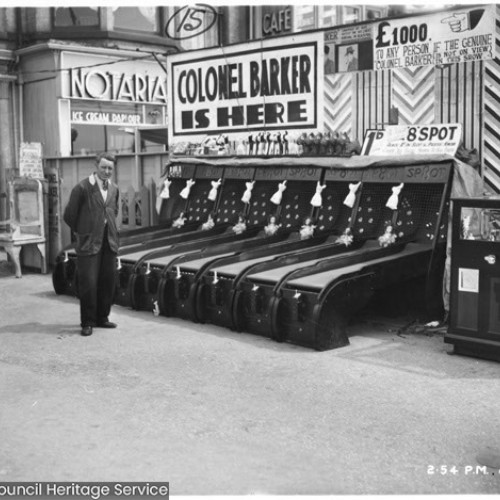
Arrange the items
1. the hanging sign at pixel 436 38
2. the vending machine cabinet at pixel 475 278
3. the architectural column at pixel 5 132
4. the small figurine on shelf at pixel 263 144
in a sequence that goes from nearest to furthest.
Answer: the vending machine cabinet at pixel 475 278 < the hanging sign at pixel 436 38 < the small figurine on shelf at pixel 263 144 < the architectural column at pixel 5 132

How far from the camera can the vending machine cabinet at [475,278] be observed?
7.41 metres

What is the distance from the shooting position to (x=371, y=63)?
10141mm

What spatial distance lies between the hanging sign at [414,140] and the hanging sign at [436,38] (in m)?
0.78

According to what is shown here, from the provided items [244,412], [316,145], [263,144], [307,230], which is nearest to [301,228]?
[307,230]

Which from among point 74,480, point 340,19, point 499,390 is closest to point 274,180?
point 499,390

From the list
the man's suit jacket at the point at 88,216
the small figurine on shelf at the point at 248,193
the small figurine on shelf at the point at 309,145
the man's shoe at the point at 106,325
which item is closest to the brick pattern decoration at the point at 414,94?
the small figurine on shelf at the point at 309,145

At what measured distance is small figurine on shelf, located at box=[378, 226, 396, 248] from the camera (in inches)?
368

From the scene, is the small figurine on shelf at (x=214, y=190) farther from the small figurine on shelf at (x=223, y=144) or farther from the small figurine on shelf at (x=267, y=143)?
the small figurine on shelf at (x=267, y=143)

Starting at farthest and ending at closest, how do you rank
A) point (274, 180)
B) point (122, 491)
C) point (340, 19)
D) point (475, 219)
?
1. point (340, 19)
2. point (274, 180)
3. point (475, 219)
4. point (122, 491)

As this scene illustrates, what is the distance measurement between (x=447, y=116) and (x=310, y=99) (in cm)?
219

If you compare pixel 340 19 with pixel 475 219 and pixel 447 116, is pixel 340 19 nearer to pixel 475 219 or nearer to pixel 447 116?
pixel 447 116

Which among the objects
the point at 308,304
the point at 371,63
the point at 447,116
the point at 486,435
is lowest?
the point at 486,435

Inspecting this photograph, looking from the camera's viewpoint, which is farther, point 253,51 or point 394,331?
point 253,51

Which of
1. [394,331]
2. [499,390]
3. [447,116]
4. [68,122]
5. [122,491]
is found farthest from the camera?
[68,122]
